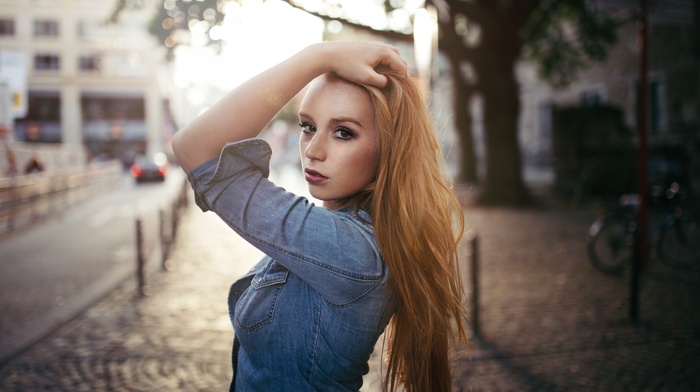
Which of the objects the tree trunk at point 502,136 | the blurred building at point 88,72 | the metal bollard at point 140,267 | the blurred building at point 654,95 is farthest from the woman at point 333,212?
the tree trunk at point 502,136

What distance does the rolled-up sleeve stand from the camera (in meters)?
1.27

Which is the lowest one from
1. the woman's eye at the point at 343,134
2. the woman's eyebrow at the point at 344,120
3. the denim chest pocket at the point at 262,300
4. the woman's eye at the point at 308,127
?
the denim chest pocket at the point at 262,300

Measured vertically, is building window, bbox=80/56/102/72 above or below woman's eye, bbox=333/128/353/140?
above

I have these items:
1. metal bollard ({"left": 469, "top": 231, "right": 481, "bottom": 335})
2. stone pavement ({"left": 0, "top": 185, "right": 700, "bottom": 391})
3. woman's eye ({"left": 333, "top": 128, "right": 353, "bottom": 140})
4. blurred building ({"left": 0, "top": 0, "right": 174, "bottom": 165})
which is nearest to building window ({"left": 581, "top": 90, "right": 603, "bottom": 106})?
blurred building ({"left": 0, "top": 0, "right": 174, "bottom": 165})

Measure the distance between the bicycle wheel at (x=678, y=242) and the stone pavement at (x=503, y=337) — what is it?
0.50 ft

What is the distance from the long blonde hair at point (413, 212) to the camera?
4.42 feet

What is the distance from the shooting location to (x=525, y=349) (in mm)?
5051

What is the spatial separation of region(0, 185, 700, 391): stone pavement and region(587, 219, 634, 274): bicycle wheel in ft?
0.73

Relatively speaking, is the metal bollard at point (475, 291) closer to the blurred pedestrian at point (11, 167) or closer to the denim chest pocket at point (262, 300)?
the denim chest pocket at point (262, 300)

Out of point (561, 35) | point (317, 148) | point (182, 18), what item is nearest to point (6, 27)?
point (182, 18)

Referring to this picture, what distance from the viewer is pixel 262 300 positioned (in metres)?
1.41

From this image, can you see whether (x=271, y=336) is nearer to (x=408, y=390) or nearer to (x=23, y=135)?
(x=408, y=390)

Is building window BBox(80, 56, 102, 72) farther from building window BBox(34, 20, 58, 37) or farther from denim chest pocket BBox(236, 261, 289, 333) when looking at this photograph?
denim chest pocket BBox(236, 261, 289, 333)

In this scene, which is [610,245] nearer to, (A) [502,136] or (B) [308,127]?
(B) [308,127]
